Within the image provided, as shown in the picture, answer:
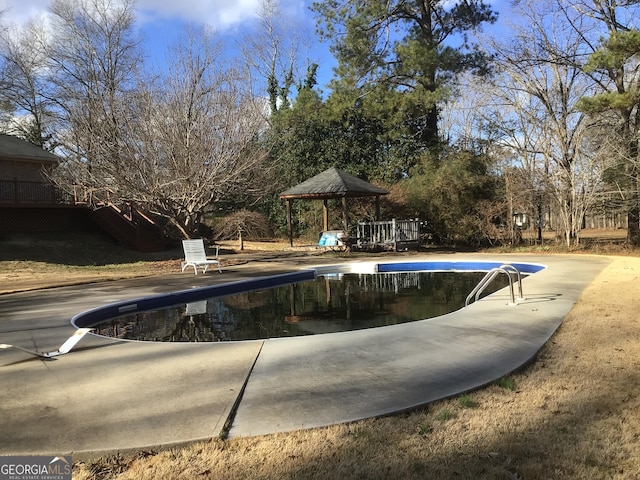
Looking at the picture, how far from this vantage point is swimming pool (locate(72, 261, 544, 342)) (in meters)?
7.25

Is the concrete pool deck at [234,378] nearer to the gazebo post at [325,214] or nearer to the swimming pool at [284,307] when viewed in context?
the swimming pool at [284,307]

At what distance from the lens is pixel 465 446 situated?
2.87m

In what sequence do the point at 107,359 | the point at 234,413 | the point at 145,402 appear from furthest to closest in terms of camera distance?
the point at 107,359 < the point at 145,402 < the point at 234,413

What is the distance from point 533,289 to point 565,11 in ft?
48.0

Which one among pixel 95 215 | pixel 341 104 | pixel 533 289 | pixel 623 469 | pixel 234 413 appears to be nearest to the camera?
pixel 623 469

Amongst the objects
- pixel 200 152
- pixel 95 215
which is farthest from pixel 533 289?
pixel 95 215

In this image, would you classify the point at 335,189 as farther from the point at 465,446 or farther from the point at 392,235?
the point at 465,446

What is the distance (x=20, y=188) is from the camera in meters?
19.3

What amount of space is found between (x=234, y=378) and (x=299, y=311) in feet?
16.1

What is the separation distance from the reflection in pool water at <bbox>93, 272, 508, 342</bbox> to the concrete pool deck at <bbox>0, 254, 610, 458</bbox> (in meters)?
1.29

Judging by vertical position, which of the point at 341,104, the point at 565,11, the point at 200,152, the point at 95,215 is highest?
the point at 565,11

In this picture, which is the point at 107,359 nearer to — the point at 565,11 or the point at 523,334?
the point at 523,334

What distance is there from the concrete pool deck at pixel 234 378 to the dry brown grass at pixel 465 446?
0.18 meters

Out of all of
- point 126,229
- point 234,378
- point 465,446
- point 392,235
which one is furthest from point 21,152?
point 465,446
